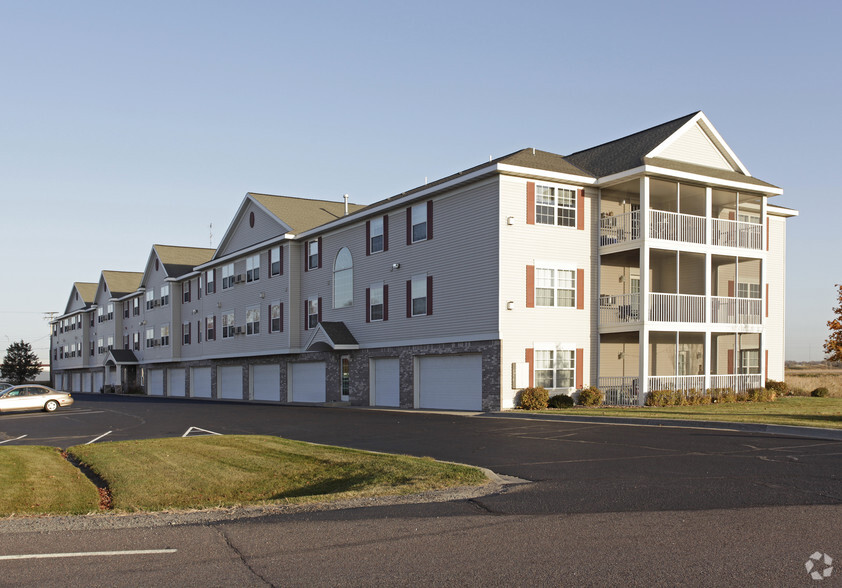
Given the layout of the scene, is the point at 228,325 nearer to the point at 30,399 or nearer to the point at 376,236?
the point at 30,399

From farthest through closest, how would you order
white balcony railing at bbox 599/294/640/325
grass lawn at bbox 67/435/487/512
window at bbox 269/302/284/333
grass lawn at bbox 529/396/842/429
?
window at bbox 269/302/284/333 < white balcony railing at bbox 599/294/640/325 < grass lawn at bbox 529/396/842/429 < grass lawn at bbox 67/435/487/512

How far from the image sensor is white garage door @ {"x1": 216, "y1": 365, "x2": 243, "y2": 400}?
1970 inches

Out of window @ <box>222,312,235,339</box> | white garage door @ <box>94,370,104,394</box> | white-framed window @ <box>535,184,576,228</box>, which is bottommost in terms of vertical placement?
white garage door @ <box>94,370,104,394</box>

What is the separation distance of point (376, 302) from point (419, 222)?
4918 millimetres

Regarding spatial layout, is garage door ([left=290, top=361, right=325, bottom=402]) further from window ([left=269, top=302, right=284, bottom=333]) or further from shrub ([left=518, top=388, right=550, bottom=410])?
shrub ([left=518, top=388, right=550, bottom=410])

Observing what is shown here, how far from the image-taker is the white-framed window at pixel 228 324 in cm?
4969

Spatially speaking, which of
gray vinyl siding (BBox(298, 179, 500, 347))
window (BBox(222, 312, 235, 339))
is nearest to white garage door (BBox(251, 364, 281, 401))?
window (BBox(222, 312, 235, 339))

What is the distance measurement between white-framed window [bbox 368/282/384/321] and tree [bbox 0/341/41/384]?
83.6m

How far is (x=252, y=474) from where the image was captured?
14602mm

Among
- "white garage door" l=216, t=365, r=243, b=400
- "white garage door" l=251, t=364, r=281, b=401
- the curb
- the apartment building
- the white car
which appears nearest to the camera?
the curb

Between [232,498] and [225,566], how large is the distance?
5413 millimetres

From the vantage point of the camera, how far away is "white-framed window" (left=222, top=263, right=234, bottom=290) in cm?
5012

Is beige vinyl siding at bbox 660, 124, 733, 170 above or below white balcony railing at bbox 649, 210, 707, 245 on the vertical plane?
above

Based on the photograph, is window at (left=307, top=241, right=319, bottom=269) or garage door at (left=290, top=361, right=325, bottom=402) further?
window at (left=307, top=241, right=319, bottom=269)
